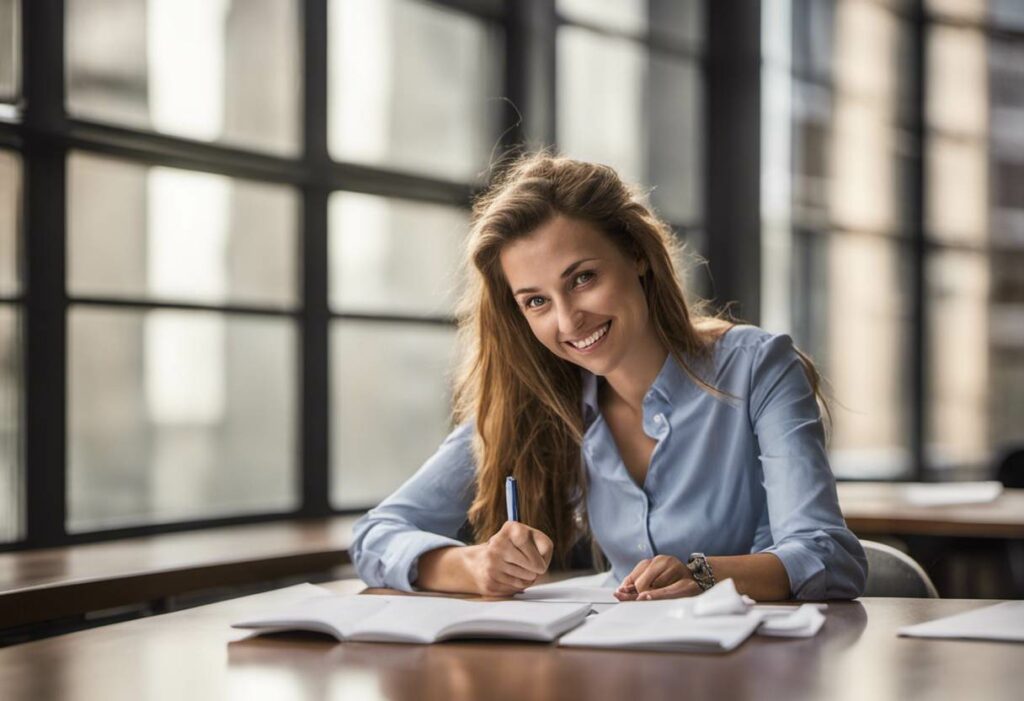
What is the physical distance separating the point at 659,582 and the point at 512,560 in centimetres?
23

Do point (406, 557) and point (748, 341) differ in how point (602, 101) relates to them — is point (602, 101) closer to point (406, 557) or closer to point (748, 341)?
point (748, 341)

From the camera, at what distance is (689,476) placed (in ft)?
7.18

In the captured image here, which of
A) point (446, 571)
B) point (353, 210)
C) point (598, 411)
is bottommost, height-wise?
point (446, 571)

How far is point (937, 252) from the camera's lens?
7.29 metres

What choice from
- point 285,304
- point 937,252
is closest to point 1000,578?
point 285,304

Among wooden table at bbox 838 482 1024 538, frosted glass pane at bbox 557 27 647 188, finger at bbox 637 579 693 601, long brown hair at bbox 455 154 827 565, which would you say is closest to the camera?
finger at bbox 637 579 693 601

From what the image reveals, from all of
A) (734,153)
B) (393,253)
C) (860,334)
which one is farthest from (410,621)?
(860,334)

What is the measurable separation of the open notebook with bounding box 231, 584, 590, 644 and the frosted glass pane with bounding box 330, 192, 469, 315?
255 centimetres

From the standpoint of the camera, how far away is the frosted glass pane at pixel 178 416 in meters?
3.47

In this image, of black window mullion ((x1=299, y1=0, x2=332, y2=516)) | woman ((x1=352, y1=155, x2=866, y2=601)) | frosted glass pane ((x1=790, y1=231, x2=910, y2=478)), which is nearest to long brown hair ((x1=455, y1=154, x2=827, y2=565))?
woman ((x1=352, y1=155, x2=866, y2=601))

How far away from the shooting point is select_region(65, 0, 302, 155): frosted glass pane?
11.5 ft

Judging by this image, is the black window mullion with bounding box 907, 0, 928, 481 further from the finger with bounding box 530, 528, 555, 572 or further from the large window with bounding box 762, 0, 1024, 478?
the finger with bounding box 530, 528, 555, 572

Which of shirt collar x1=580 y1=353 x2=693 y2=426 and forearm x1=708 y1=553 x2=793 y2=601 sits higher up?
shirt collar x1=580 y1=353 x2=693 y2=426

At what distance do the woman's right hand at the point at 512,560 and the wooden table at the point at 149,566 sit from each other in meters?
0.99
